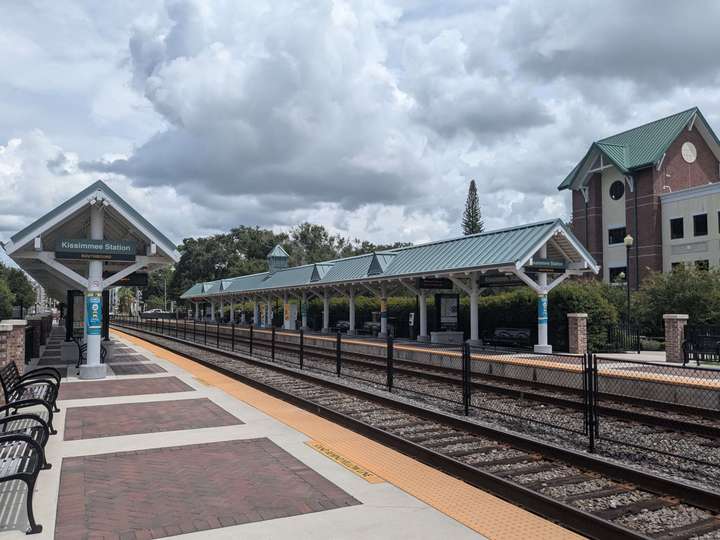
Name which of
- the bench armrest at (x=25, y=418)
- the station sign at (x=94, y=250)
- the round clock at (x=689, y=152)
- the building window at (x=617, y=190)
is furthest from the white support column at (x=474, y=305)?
the round clock at (x=689, y=152)

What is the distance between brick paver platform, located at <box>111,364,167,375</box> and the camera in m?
15.2

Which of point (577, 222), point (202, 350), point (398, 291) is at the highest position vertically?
point (577, 222)

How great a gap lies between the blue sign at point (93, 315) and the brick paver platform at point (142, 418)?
4.80m

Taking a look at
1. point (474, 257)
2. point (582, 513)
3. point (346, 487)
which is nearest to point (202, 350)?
point (474, 257)

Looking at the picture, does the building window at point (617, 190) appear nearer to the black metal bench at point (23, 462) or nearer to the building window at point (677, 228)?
the building window at point (677, 228)

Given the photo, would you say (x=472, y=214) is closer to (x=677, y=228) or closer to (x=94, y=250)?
(x=677, y=228)

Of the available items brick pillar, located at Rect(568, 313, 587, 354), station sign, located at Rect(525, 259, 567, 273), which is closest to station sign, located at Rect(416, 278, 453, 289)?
station sign, located at Rect(525, 259, 567, 273)

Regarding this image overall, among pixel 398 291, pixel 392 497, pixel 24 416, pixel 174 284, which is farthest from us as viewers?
pixel 174 284

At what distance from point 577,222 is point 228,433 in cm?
4421

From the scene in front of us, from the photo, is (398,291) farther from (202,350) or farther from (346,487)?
(346,487)

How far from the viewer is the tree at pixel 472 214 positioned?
92188 millimetres

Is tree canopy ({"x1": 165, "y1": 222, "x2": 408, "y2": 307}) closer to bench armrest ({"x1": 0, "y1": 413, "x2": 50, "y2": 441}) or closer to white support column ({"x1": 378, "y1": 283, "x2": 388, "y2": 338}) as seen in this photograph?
white support column ({"x1": 378, "y1": 283, "x2": 388, "y2": 338})

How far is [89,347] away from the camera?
46.9 ft

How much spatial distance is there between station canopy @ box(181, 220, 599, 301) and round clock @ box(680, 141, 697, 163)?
74.6 ft
